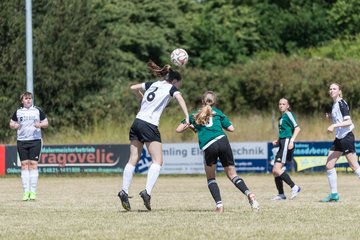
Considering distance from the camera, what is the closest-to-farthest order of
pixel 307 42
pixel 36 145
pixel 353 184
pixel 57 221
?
pixel 57 221
pixel 36 145
pixel 353 184
pixel 307 42

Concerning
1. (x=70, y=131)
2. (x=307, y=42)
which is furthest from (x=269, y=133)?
(x=307, y=42)

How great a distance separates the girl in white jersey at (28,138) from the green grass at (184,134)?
1884 centimetres

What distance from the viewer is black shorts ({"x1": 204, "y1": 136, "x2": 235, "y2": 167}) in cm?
1286

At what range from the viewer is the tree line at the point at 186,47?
39.7 metres

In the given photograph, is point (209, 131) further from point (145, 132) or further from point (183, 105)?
point (145, 132)

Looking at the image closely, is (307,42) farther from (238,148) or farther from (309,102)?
(238,148)

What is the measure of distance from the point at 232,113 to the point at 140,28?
20.6 feet

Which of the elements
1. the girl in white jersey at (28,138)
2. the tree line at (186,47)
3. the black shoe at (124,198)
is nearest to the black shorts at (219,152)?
the black shoe at (124,198)

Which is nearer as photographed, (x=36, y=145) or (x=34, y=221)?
(x=34, y=221)

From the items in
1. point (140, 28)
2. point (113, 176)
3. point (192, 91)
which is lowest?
point (113, 176)

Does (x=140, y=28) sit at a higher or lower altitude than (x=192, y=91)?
higher

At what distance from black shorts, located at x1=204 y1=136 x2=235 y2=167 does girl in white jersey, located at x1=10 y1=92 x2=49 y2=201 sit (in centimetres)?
468

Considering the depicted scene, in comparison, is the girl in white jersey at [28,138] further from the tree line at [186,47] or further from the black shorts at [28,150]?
the tree line at [186,47]

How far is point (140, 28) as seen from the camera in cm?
4534
